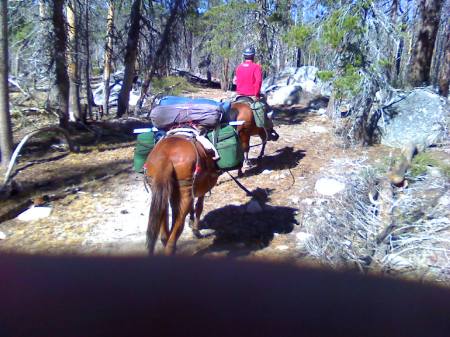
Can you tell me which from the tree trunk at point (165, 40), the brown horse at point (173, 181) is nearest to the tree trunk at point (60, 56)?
the tree trunk at point (165, 40)

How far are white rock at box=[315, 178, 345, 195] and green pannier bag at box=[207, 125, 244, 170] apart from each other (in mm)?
2579

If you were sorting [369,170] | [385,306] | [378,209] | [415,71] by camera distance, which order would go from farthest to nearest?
[415,71] < [369,170] < [378,209] < [385,306]

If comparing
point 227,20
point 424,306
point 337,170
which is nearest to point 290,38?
point 337,170

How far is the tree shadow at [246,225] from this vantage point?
21.3 feet

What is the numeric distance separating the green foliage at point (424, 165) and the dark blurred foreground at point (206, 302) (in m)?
5.24

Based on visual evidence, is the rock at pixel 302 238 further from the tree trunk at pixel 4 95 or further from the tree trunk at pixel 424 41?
the tree trunk at pixel 424 41

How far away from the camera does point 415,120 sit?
11.5m

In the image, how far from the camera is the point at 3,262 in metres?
3.42

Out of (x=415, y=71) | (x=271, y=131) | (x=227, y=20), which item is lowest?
(x=271, y=131)

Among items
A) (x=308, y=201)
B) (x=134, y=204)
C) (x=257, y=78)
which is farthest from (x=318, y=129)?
(x=134, y=204)

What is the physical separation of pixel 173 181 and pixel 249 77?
5.24 metres

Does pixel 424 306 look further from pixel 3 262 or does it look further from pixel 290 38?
pixel 290 38

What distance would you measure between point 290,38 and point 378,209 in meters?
6.83

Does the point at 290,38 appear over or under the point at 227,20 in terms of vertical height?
under
